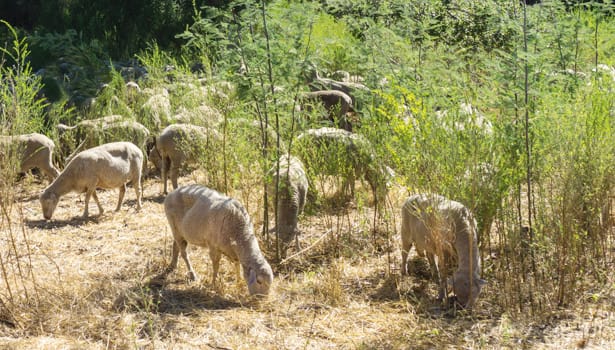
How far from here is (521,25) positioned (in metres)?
6.94

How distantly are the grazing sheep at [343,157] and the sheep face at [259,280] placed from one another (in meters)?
1.78

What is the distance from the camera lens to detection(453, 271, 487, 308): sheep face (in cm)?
626

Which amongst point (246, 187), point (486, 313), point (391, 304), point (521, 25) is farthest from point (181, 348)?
point (521, 25)

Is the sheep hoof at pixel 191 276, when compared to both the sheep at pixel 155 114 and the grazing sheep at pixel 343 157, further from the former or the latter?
the sheep at pixel 155 114

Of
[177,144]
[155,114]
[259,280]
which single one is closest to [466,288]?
[259,280]

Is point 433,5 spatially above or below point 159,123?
above

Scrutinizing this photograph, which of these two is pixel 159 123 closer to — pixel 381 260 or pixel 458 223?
pixel 381 260

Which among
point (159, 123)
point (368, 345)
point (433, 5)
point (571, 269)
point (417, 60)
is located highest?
point (433, 5)

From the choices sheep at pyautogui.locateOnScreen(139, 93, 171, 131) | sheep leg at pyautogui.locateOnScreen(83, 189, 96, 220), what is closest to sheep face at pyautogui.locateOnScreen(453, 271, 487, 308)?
sheep leg at pyautogui.locateOnScreen(83, 189, 96, 220)

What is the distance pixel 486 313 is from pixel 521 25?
272 cm

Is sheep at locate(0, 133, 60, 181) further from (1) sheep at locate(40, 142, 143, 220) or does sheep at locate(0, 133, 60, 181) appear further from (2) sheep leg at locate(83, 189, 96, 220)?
(2) sheep leg at locate(83, 189, 96, 220)

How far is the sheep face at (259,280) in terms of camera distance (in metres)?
6.52

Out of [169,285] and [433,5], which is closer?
[169,285]

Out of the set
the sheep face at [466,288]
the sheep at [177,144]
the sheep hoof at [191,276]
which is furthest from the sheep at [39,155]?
the sheep face at [466,288]
